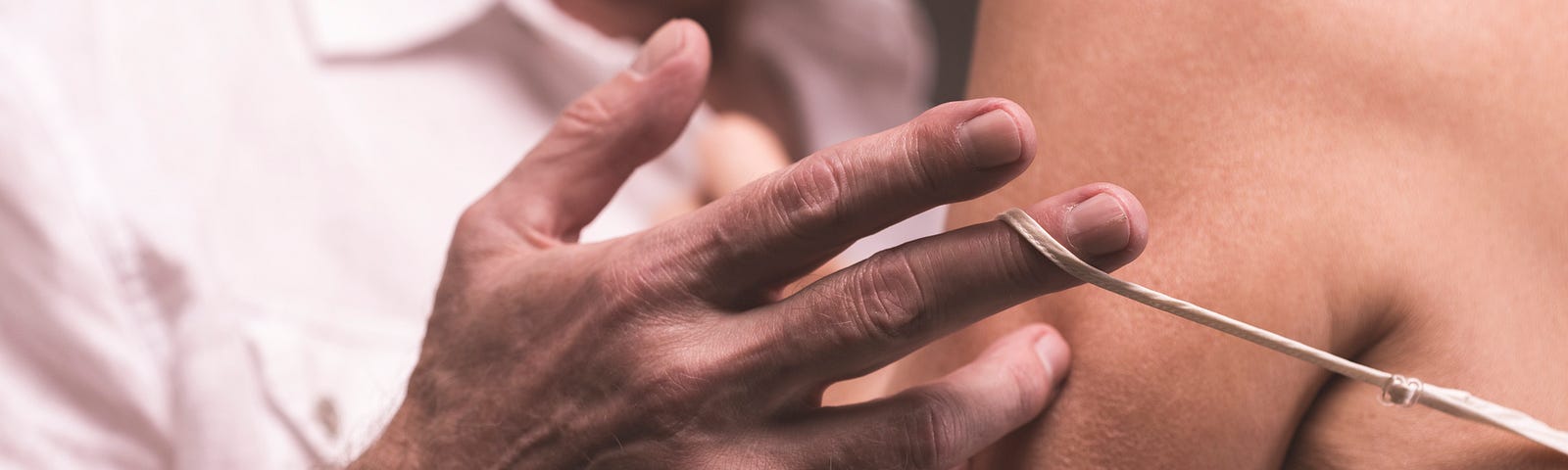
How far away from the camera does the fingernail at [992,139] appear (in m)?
0.36

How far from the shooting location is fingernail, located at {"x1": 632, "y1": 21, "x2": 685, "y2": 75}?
0.58 meters

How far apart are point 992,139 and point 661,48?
0.86ft

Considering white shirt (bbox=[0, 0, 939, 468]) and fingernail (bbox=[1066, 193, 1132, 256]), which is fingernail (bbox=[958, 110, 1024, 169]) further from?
white shirt (bbox=[0, 0, 939, 468])

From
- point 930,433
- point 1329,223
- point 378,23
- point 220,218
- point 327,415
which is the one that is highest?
point 1329,223

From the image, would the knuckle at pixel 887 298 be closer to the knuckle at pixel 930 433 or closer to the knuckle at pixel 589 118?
the knuckle at pixel 930 433

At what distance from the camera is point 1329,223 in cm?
40

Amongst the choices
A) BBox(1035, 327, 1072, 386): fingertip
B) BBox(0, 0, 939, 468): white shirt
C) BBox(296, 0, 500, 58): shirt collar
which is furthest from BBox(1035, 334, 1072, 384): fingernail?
BBox(296, 0, 500, 58): shirt collar

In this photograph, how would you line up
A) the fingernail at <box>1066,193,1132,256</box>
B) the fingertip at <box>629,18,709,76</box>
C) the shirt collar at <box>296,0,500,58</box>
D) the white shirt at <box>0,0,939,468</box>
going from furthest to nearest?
1. the shirt collar at <box>296,0,500,58</box>
2. the white shirt at <box>0,0,939,468</box>
3. the fingertip at <box>629,18,709,76</box>
4. the fingernail at <box>1066,193,1132,256</box>

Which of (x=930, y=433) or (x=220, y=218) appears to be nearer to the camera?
(x=930, y=433)

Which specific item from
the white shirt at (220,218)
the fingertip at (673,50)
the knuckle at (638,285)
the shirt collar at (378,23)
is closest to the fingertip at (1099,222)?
the knuckle at (638,285)

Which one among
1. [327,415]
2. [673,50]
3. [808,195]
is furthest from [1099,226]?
[327,415]

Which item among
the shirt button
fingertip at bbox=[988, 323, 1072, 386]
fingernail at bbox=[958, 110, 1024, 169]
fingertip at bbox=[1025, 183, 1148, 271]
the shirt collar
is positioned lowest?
the shirt button

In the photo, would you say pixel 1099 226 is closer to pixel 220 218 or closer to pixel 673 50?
pixel 673 50

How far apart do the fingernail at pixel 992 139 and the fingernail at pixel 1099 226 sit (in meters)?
0.03
